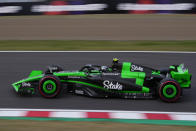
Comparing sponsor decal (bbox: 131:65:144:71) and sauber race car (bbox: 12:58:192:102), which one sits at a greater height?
sponsor decal (bbox: 131:65:144:71)

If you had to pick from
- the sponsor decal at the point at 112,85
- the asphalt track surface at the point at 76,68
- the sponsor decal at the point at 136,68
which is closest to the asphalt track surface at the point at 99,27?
the asphalt track surface at the point at 76,68

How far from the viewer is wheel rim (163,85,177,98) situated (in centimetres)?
747

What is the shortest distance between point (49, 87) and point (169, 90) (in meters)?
2.75

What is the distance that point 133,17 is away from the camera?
66.2ft

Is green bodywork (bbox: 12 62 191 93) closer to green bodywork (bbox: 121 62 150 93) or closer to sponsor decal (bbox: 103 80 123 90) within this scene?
green bodywork (bbox: 121 62 150 93)

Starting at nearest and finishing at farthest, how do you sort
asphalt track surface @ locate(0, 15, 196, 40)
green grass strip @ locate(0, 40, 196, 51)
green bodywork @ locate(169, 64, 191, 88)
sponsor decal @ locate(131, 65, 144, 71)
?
green bodywork @ locate(169, 64, 191, 88)
sponsor decal @ locate(131, 65, 144, 71)
green grass strip @ locate(0, 40, 196, 51)
asphalt track surface @ locate(0, 15, 196, 40)

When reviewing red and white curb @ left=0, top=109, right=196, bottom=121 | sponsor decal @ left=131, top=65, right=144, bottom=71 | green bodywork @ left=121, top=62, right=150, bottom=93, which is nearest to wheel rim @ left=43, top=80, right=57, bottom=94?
red and white curb @ left=0, top=109, right=196, bottom=121

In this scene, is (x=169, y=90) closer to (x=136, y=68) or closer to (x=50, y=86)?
(x=136, y=68)

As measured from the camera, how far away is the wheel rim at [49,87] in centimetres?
769

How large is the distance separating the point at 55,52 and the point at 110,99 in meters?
6.08

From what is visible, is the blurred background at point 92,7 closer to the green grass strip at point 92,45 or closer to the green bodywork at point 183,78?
the green grass strip at point 92,45

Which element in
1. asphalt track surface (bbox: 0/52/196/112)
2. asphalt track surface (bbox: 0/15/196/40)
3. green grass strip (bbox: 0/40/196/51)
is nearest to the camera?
asphalt track surface (bbox: 0/52/196/112)

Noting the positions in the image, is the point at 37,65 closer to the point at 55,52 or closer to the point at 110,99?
the point at 55,52

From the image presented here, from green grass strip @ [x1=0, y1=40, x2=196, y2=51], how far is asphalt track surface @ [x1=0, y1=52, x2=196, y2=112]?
0.90 m
